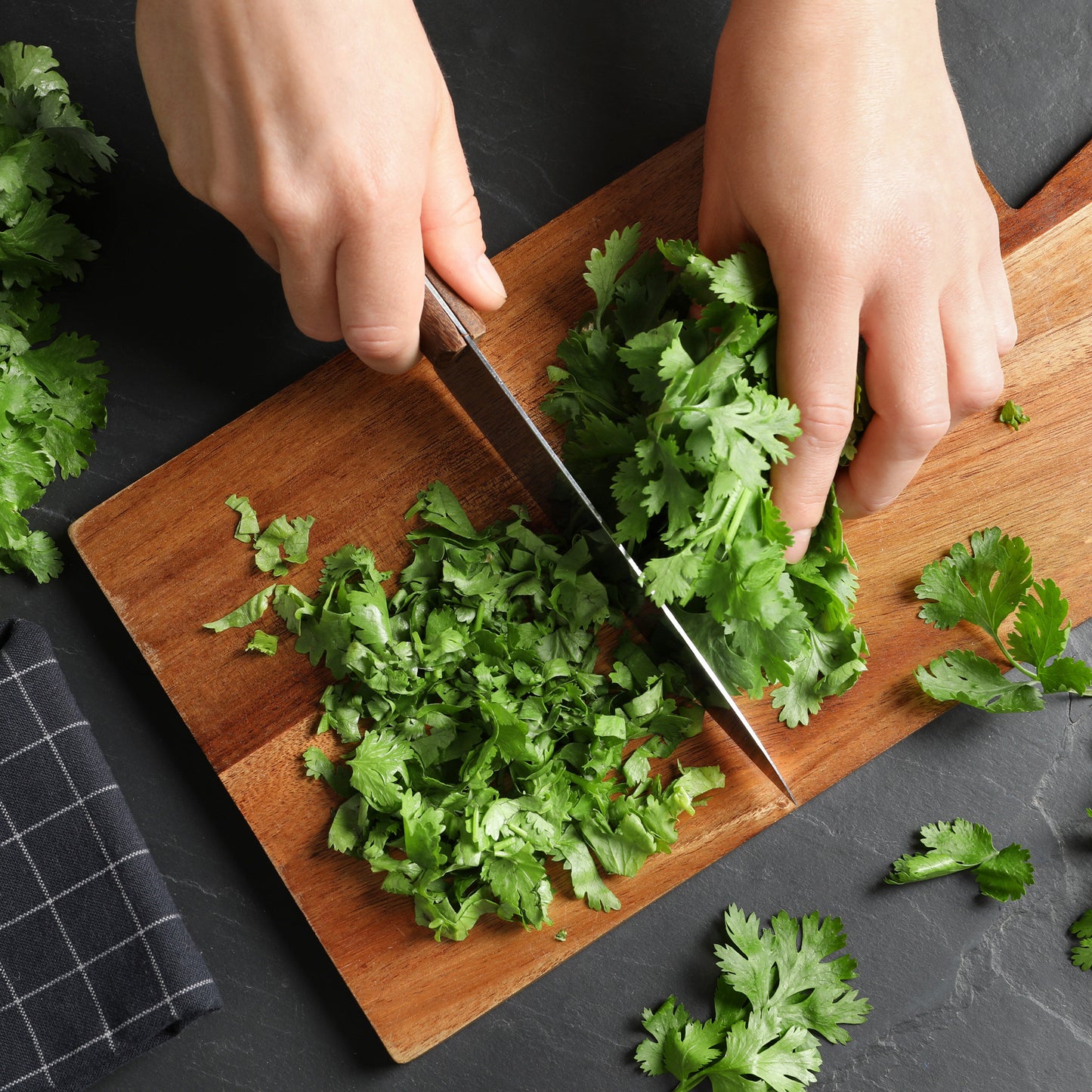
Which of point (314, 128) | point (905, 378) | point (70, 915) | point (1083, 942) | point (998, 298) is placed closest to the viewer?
point (314, 128)

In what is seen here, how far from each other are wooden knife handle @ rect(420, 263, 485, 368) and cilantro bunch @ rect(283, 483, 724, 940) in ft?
1.02

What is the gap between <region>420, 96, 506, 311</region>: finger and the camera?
67.3 inches

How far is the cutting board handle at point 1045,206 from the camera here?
2.04 metres

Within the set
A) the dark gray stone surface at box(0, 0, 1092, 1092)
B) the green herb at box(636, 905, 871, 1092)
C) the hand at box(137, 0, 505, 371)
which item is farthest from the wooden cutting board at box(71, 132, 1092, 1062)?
the hand at box(137, 0, 505, 371)

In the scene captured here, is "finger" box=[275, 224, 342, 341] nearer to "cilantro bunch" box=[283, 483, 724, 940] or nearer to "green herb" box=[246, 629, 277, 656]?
"cilantro bunch" box=[283, 483, 724, 940]

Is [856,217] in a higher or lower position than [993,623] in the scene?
higher

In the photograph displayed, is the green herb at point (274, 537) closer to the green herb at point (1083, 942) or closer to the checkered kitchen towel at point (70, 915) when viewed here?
the checkered kitchen towel at point (70, 915)

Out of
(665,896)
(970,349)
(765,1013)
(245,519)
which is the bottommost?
(765,1013)

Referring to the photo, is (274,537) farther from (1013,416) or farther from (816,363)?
(1013,416)

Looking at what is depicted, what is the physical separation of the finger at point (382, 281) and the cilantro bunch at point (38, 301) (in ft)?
2.24

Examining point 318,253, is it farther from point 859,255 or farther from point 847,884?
point 847,884

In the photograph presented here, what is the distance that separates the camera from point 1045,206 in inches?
80.7

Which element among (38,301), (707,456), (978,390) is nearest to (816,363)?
(707,456)

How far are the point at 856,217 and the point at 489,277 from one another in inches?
25.1
